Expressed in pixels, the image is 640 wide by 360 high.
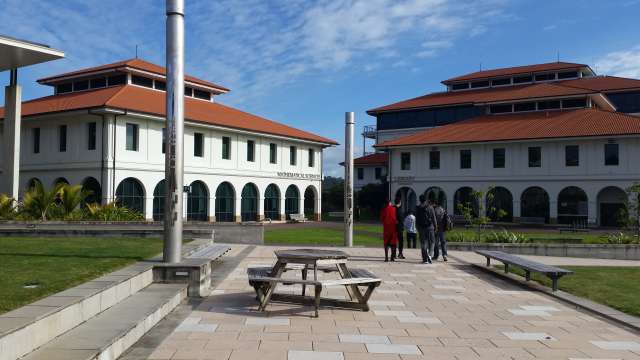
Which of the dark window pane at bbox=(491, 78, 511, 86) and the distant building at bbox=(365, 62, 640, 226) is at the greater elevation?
the dark window pane at bbox=(491, 78, 511, 86)

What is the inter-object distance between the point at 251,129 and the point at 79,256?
30.8 metres

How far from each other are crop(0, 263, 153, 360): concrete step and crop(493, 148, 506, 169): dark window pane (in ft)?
123

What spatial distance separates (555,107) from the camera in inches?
1756

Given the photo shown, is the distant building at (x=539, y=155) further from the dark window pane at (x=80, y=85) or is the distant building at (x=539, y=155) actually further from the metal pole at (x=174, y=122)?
the metal pole at (x=174, y=122)

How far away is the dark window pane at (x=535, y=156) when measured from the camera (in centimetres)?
4094

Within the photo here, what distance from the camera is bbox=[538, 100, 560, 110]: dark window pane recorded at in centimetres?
4450

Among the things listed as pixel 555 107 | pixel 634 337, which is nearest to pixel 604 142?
pixel 555 107

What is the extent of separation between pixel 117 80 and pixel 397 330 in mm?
34502

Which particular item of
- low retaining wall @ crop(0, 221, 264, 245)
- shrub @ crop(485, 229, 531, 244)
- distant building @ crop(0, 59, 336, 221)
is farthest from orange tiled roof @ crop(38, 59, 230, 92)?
shrub @ crop(485, 229, 531, 244)

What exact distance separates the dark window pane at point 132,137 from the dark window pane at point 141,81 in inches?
210

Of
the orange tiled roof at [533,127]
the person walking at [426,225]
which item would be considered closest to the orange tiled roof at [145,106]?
the orange tiled roof at [533,127]

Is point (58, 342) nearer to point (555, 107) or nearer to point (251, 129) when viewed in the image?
point (251, 129)

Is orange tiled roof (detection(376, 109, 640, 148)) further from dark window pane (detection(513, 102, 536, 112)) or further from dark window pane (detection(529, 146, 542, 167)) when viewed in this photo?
dark window pane (detection(529, 146, 542, 167))

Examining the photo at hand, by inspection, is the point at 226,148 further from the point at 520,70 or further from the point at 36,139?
the point at 520,70
